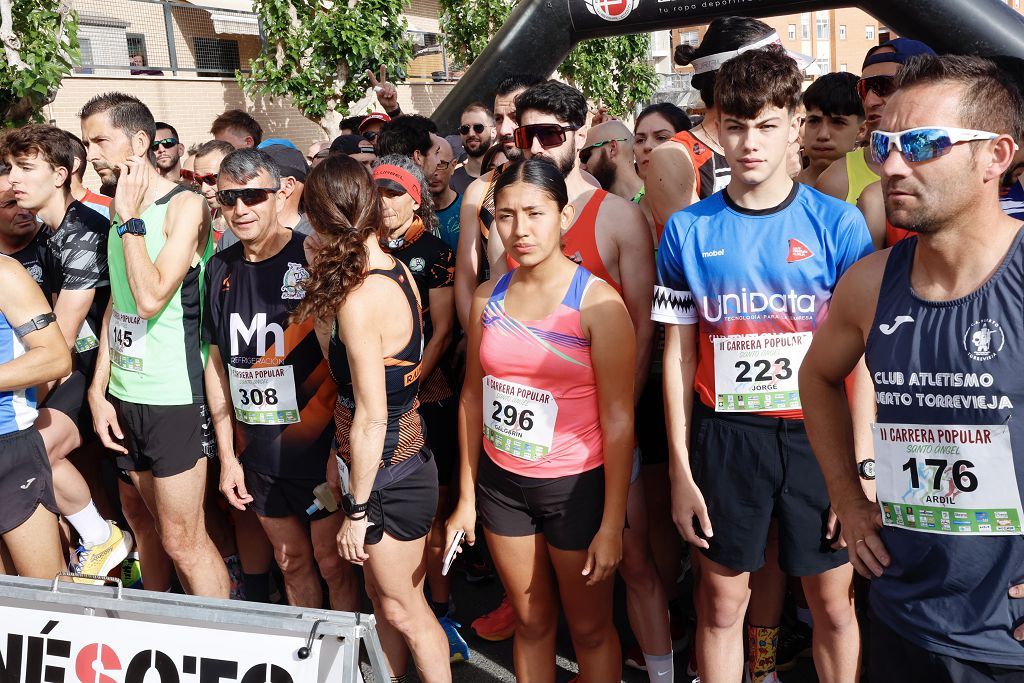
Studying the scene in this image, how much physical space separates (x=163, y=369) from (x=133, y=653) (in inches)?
63.9

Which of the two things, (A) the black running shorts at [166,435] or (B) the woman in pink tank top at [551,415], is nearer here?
(B) the woman in pink tank top at [551,415]

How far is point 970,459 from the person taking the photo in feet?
5.90

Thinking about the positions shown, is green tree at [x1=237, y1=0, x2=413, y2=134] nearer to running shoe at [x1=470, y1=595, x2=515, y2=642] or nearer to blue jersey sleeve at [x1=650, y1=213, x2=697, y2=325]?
running shoe at [x1=470, y1=595, x2=515, y2=642]

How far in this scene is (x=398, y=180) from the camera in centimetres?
367

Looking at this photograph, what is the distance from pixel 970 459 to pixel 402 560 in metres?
1.86

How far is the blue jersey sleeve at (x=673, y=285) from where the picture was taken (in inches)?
108

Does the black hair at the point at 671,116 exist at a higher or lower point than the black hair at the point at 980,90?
higher

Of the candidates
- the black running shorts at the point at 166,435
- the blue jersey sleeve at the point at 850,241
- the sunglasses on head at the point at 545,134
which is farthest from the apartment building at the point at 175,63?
the blue jersey sleeve at the point at 850,241

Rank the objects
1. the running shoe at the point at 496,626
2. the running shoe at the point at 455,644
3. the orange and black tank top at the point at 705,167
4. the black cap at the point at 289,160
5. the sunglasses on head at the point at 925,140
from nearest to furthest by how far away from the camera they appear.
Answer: the sunglasses on head at the point at 925,140
the orange and black tank top at the point at 705,167
the running shoe at the point at 455,644
the running shoe at the point at 496,626
the black cap at the point at 289,160

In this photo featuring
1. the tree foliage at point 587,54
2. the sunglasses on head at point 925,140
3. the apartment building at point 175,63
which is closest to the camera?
the sunglasses on head at point 925,140

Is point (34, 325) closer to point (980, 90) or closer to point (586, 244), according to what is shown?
point (586, 244)

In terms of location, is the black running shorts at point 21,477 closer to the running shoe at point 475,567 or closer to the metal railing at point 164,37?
the running shoe at point 475,567

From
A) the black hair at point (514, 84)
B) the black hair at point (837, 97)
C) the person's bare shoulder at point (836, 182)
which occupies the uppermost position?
the black hair at point (514, 84)

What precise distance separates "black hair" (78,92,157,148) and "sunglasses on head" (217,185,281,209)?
0.74 meters
